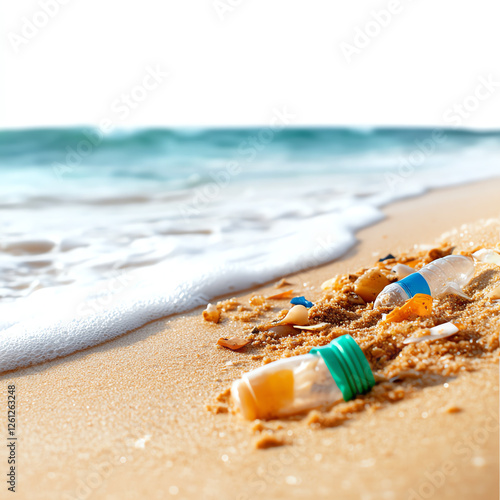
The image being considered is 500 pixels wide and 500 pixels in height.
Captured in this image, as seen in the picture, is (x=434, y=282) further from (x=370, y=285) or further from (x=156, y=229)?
(x=156, y=229)

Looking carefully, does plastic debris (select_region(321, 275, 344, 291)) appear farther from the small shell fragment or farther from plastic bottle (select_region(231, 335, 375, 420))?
plastic bottle (select_region(231, 335, 375, 420))

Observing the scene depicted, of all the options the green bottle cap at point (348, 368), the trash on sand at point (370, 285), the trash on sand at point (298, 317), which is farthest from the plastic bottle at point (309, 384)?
the trash on sand at point (370, 285)

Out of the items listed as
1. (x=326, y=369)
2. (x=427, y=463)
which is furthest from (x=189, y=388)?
(x=427, y=463)

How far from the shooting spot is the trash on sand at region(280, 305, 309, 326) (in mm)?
1814

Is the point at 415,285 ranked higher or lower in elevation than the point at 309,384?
higher

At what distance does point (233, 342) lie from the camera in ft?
5.82

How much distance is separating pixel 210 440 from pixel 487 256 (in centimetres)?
139

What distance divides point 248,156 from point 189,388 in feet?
33.0

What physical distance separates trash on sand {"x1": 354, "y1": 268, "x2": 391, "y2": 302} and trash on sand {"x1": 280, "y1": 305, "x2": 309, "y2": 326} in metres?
0.26

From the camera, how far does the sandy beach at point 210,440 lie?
0.98 metres

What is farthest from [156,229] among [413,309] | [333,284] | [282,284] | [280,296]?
[413,309]

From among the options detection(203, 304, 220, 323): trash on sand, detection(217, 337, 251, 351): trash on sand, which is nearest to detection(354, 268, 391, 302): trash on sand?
detection(217, 337, 251, 351): trash on sand

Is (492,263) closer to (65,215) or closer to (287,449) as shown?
(287,449)

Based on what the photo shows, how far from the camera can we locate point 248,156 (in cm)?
1122
